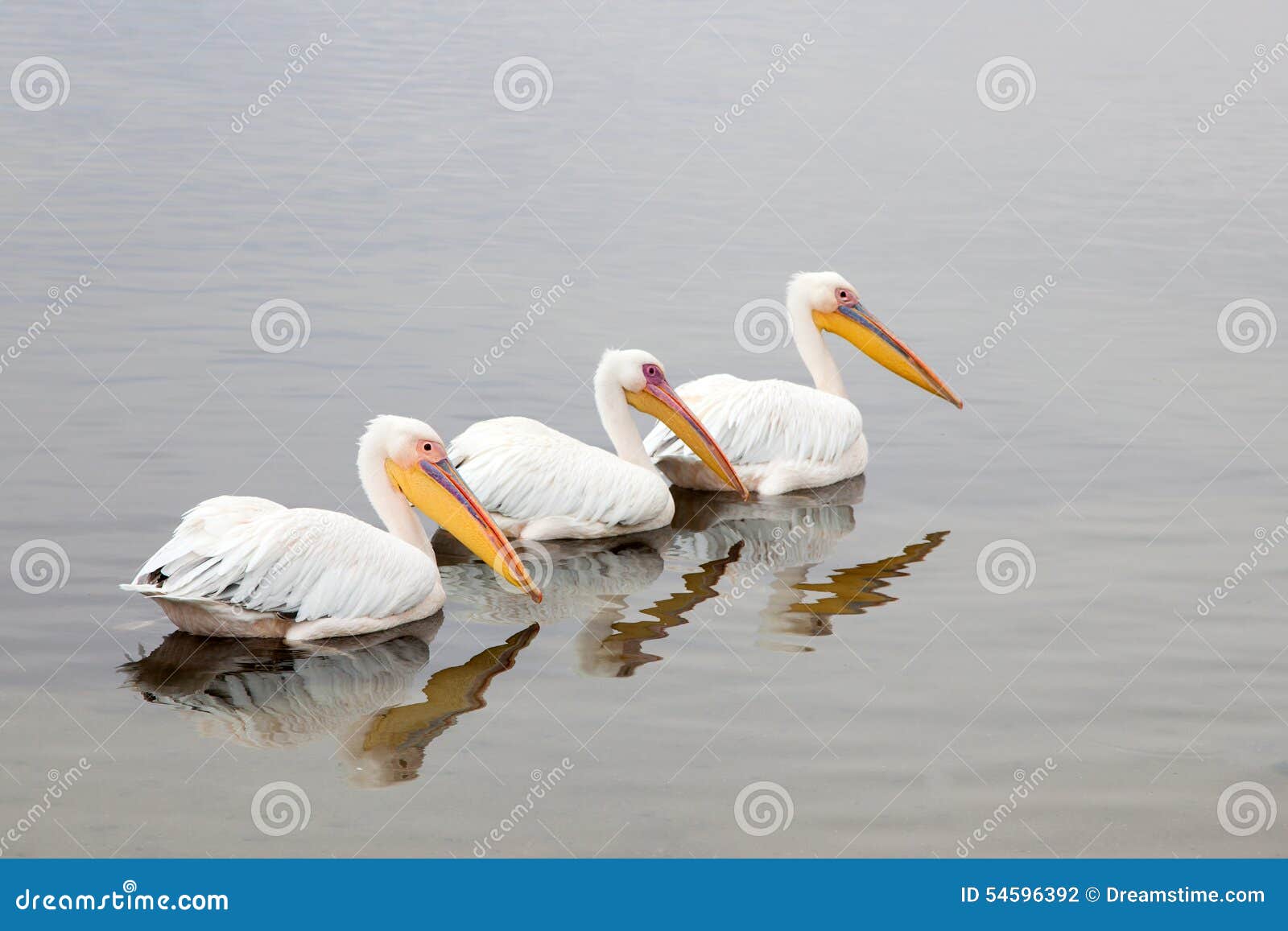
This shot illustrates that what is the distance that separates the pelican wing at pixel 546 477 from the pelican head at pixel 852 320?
88.1 inches

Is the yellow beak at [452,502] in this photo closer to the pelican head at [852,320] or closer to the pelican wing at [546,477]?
the pelican wing at [546,477]

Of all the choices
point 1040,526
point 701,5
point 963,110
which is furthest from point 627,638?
point 701,5

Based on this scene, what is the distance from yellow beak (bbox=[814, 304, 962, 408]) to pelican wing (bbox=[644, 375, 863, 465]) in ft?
3.23

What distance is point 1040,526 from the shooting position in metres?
8.55

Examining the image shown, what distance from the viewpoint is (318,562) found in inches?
259

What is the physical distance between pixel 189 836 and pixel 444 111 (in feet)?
49.4

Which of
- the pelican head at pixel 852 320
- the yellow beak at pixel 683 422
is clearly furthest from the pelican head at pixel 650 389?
the pelican head at pixel 852 320

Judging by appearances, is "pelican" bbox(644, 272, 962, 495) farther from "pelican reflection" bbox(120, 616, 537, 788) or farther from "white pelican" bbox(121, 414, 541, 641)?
"pelican reflection" bbox(120, 616, 537, 788)

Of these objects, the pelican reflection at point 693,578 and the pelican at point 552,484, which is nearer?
the pelican reflection at point 693,578

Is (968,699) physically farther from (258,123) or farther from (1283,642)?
(258,123)

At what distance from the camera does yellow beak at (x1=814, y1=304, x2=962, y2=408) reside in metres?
10.0

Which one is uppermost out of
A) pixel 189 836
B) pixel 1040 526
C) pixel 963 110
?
pixel 963 110

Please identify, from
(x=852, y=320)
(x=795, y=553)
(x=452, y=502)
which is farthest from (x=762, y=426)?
(x=452, y=502)

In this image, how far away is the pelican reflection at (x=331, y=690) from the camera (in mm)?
5910
